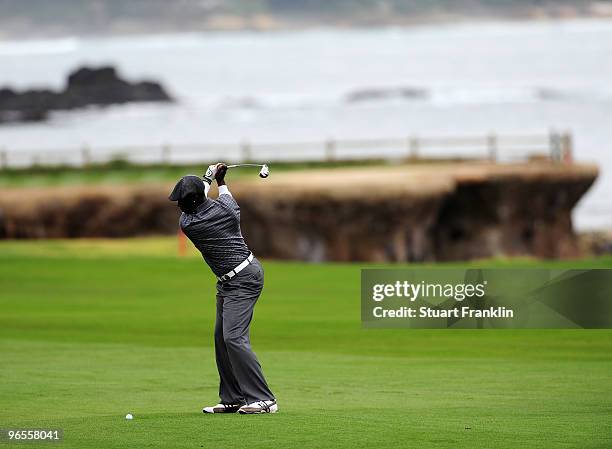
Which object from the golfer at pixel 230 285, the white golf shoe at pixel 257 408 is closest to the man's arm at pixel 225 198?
the golfer at pixel 230 285

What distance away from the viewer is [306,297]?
28.9 meters

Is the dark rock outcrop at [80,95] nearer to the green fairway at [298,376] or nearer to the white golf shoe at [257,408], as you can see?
the green fairway at [298,376]

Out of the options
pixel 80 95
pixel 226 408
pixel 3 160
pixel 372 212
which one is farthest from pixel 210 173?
pixel 80 95

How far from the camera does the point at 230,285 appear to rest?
12555mm

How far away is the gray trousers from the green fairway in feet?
1.03

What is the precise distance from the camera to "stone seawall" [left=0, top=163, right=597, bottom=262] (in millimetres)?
42969

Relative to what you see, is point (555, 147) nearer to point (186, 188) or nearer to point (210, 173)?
point (210, 173)

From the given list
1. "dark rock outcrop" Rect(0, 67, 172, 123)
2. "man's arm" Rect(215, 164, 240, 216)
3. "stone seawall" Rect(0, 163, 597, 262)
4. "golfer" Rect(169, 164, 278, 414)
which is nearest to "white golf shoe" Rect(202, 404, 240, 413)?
"golfer" Rect(169, 164, 278, 414)

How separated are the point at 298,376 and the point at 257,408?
12.8 ft

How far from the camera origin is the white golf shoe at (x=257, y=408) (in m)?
12.4

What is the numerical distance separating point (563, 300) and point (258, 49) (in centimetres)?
11052

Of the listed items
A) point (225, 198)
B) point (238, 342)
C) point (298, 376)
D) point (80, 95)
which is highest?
point (80, 95)

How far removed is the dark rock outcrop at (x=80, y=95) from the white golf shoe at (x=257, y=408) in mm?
72589

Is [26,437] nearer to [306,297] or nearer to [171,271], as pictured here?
[306,297]
